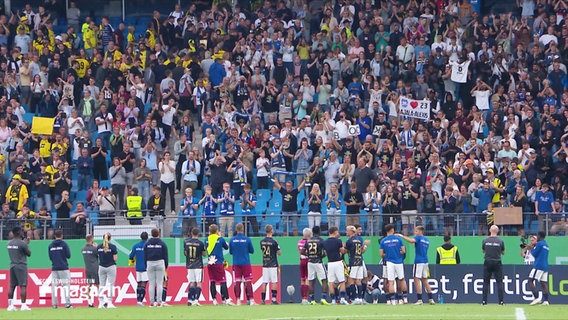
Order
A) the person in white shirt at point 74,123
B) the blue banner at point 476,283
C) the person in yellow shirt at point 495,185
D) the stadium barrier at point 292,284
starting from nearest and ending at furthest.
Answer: the blue banner at point 476,283
the stadium barrier at point 292,284
the person in yellow shirt at point 495,185
the person in white shirt at point 74,123

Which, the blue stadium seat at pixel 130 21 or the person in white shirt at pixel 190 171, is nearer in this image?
the person in white shirt at pixel 190 171

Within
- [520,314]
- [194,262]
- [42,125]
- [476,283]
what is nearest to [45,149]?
[42,125]

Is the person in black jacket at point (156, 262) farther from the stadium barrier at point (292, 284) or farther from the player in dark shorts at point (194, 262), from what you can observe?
the stadium barrier at point (292, 284)

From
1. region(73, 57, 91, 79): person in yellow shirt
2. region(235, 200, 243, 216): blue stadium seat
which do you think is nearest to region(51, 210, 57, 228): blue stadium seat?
region(235, 200, 243, 216): blue stadium seat

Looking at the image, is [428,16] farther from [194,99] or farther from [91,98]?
[91,98]

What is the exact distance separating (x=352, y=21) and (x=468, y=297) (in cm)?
1185

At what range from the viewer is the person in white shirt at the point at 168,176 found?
4106 centimetres

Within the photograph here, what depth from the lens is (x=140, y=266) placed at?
35688 mm

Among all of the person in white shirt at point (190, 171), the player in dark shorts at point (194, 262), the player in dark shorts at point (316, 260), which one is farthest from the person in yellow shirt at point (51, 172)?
the player in dark shorts at point (316, 260)

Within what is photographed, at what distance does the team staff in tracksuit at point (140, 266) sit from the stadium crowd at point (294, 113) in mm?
3775

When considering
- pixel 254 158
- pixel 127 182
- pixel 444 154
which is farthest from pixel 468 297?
pixel 127 182

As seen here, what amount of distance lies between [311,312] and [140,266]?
A: 231 inches

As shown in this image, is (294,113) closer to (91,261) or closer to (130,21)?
(91,261)

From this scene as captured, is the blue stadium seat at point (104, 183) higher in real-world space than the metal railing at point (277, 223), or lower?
higher
